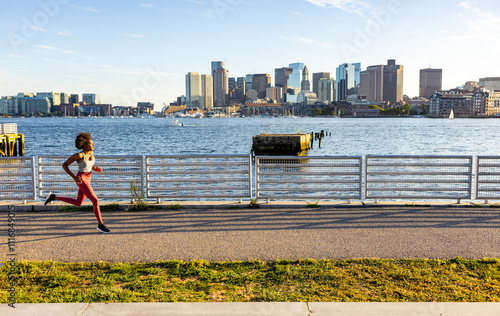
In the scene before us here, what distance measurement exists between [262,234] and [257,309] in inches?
139

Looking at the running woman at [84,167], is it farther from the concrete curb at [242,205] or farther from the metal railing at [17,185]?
the metal railing at [17,185]

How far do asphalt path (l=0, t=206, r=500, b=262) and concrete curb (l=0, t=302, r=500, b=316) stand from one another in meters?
1.98

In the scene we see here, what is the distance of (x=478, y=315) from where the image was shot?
4.73 metres

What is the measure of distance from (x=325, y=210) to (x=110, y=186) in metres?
5.48

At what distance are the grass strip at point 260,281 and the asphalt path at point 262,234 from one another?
0.44 m

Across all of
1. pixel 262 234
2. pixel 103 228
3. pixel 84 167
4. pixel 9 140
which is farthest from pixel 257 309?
pixel 9 140

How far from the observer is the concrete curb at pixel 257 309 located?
4820mm

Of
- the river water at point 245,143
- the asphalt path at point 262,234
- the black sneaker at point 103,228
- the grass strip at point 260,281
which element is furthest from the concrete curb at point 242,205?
the river water at point 245,143

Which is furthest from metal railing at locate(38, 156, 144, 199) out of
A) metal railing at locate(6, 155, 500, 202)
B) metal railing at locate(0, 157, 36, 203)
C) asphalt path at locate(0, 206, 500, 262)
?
asphalt path at locate(0, 206, 500, 262)

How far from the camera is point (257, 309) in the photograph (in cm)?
495

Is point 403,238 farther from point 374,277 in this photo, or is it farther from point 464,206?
point 464,206

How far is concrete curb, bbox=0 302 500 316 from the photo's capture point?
4820 mm

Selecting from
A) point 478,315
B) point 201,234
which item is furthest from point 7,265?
point 478,315

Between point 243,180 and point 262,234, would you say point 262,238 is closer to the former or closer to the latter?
point 262,234
